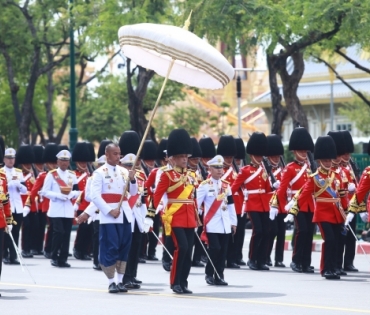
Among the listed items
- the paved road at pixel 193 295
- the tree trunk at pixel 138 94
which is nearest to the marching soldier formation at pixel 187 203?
the paved road at pixel 193 295

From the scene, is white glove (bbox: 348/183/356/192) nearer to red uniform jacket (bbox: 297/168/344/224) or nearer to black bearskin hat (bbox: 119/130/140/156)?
red uniform jacket (bbox: 297/168/344/224)

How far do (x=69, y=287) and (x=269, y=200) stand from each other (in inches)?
175

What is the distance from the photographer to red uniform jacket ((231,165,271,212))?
19.6 metres

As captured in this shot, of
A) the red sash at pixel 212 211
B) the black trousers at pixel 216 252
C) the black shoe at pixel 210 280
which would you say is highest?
the red sash at pixel 212 211

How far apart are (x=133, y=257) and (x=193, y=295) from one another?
1678 mm

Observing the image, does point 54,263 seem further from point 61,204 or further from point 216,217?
point 216,217

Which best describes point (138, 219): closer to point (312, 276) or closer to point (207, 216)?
point (207, 216)

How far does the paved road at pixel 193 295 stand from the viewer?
1363cm

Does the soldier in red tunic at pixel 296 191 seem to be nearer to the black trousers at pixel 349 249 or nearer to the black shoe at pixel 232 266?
the black trousers at pixel 349 249

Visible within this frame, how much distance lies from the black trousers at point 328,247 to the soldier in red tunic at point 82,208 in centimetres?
519

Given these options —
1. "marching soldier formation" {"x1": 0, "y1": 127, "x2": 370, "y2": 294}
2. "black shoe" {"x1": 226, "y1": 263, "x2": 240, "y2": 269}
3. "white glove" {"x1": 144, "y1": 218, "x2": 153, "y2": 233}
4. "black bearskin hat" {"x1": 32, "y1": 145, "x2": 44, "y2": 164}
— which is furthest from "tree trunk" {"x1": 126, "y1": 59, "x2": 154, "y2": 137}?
"white glove" {"x1": 144, "y1": 218, "x2": 153, "y2": 233}

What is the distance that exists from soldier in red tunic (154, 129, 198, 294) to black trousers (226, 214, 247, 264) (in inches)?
171

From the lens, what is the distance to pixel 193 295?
15.2 meters

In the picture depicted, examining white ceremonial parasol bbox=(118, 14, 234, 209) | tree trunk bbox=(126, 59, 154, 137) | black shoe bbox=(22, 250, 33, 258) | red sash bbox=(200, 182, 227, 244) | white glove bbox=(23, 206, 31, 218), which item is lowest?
Answer: black shoe bbox=(22, 250, 33, 258)
